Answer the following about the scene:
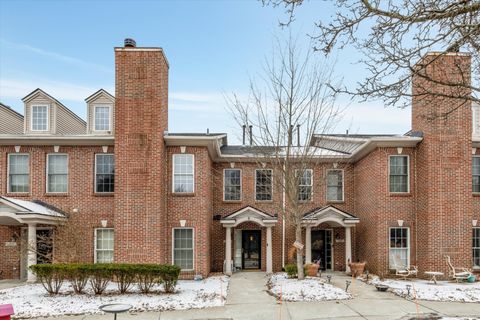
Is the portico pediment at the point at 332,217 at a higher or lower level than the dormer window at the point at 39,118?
lower

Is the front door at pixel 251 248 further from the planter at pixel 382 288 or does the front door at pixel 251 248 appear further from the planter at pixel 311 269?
the planter at pixel 382 288

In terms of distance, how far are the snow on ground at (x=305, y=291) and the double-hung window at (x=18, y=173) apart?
11.3 metres

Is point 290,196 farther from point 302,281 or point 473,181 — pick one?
point 473,181

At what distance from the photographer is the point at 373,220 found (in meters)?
19.0

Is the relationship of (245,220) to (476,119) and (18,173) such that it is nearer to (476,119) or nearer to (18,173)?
(18,173)

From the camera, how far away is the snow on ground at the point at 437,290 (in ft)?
44.2

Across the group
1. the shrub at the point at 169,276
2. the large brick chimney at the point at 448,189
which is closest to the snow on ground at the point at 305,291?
the shrub at the point at 169,276

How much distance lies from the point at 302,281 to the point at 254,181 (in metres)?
7.05

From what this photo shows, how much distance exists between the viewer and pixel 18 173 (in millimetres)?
18781

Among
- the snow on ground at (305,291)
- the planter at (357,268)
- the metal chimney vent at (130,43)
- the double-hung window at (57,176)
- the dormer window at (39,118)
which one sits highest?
the metal chimney vent at (130,43)

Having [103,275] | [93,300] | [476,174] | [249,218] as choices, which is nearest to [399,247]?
[476,174]

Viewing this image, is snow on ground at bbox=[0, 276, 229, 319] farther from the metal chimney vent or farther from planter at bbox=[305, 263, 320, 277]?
the metal chimney vent

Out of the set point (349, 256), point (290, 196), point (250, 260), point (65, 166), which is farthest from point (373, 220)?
point (65, 166)

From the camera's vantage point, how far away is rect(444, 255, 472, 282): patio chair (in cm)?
1670
